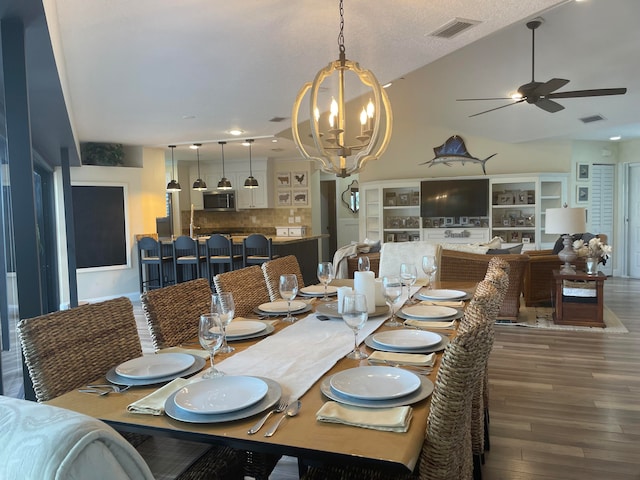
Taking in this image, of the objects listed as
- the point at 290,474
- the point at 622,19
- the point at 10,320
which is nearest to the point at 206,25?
the point at 10,320

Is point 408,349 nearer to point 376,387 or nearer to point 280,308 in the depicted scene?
point 376,387

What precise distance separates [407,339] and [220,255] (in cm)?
551

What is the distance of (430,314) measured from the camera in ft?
7.35

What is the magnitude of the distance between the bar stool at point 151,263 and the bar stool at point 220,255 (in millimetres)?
834

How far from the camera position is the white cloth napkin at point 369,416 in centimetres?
114


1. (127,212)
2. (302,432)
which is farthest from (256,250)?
(302,432)

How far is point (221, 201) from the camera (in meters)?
9.84

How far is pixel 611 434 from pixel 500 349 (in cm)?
165

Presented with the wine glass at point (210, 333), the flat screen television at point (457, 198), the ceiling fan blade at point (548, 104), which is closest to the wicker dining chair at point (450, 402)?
the wine glass at point (210, 333)

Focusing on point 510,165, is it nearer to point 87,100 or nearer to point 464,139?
point 464,139

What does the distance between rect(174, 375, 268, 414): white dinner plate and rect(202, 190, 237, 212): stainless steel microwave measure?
8.60m

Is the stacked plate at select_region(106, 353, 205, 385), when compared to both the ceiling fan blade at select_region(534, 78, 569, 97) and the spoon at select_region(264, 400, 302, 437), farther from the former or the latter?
the ceiling fan blade at select_region(534, 78, 569, 97)

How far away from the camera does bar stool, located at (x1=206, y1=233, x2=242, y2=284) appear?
6699 millimetres

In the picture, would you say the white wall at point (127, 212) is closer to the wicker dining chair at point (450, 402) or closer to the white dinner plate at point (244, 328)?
the white dinner plate at point (244, 328)
